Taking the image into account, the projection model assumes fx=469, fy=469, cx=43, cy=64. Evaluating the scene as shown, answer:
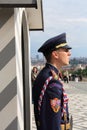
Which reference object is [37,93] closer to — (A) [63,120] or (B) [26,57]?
(A) [63,120]

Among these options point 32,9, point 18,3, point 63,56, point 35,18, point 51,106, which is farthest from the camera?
point 35,18

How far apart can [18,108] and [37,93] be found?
0.20 metres

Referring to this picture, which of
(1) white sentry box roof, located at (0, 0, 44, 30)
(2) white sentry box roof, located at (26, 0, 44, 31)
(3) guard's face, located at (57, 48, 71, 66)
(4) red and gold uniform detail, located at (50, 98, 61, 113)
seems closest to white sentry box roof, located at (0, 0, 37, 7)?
(1) white sentry box roof, located at (0, 0, 44, 30)

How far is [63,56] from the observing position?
4043 millimetres

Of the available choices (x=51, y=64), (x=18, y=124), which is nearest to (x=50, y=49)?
(x=51, y=64)

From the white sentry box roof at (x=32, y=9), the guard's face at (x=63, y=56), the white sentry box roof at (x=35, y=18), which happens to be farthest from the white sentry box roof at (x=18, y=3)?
the white sentry box roof at (x=35, y=18)

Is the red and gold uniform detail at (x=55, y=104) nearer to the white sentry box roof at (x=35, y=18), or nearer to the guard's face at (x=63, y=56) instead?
the guard's face at (x=63, y=56)

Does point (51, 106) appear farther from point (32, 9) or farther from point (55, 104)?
point (32, 9)

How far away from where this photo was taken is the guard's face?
4023mm

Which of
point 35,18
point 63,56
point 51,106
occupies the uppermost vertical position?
point 35,18

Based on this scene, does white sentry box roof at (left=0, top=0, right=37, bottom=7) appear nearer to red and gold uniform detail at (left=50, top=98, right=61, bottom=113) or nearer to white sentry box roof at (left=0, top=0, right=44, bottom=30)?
white sentry box roof at (left=0, top=0, right=44, bottom=30)

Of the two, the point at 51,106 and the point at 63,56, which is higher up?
the point at 63,56

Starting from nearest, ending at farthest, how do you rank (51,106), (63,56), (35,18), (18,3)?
(18,3) < (51,106) < (63,56) < (35,18)

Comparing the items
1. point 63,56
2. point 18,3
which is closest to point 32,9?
point 63,56
